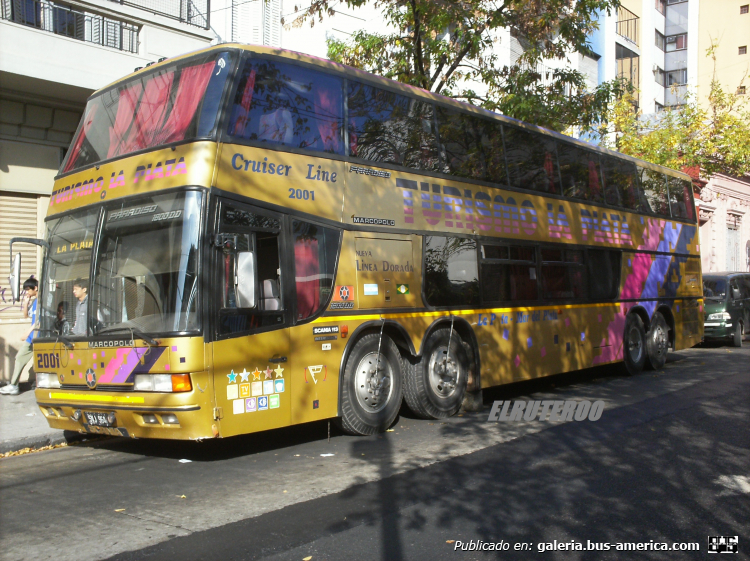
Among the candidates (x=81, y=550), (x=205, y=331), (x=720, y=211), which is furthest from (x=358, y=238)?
(x=720, y=211)

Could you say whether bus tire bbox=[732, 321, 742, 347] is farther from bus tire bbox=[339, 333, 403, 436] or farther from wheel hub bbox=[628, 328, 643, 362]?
bus tire bbox=[339, 333, 403, 436]

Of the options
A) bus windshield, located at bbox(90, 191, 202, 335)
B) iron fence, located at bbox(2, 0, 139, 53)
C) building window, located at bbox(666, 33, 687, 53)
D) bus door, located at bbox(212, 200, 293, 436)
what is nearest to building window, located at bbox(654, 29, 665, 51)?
building window, located at bbox(666, 33, 687, 53)

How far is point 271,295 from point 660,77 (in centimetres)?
3848

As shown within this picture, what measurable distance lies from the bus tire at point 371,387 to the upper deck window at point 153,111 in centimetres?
297

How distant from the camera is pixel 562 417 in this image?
9.08 meters

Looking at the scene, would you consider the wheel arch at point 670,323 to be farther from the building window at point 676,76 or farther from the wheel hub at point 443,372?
the building window at point 676,76

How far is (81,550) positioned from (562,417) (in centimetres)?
619

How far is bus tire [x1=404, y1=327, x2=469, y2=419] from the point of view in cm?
882

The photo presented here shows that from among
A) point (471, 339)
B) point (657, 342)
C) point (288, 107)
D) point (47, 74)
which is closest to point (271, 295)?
point (288, 107)

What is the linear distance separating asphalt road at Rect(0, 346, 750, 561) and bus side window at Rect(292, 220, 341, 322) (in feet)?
5.16

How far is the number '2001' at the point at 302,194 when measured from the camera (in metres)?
7.42

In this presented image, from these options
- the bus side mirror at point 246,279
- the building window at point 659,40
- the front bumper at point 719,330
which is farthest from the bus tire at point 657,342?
the building window at point 659,40

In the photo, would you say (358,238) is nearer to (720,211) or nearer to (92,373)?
(92,373)

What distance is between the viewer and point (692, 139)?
81.0 feet
